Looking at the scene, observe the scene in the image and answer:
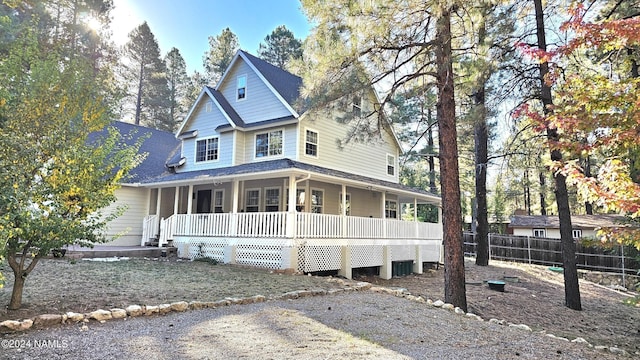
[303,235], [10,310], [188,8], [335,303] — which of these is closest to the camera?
[10,310]

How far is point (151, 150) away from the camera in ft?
64.6

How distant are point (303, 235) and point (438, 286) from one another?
4.88m

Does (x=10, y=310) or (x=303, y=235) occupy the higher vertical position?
(x=303, y=235)

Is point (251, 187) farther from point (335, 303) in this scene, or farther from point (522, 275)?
point (522, 275)

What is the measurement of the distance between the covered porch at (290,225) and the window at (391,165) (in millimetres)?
1389

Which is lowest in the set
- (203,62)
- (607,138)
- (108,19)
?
(607,138)

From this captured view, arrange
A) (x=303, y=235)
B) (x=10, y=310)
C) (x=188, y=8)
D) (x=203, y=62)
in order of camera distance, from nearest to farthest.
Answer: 1. (x=10, y=310)
2. (x=303, y=235)
3. (x=188, y=8)
4. (x=203, y=62)

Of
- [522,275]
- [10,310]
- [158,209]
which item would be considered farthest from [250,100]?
[522,275]


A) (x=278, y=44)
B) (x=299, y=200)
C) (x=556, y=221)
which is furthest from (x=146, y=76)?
(x=556, y=221)

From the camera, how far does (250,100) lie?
1579 centimetres

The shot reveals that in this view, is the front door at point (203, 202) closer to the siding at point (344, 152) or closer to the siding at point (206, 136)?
the siding at point (206, 136)

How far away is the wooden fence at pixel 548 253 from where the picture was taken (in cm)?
1805

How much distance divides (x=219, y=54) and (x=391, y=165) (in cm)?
2251

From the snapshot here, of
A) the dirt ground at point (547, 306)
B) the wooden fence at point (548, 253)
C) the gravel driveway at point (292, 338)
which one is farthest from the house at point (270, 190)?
the wooden fence at point (548, 253)
